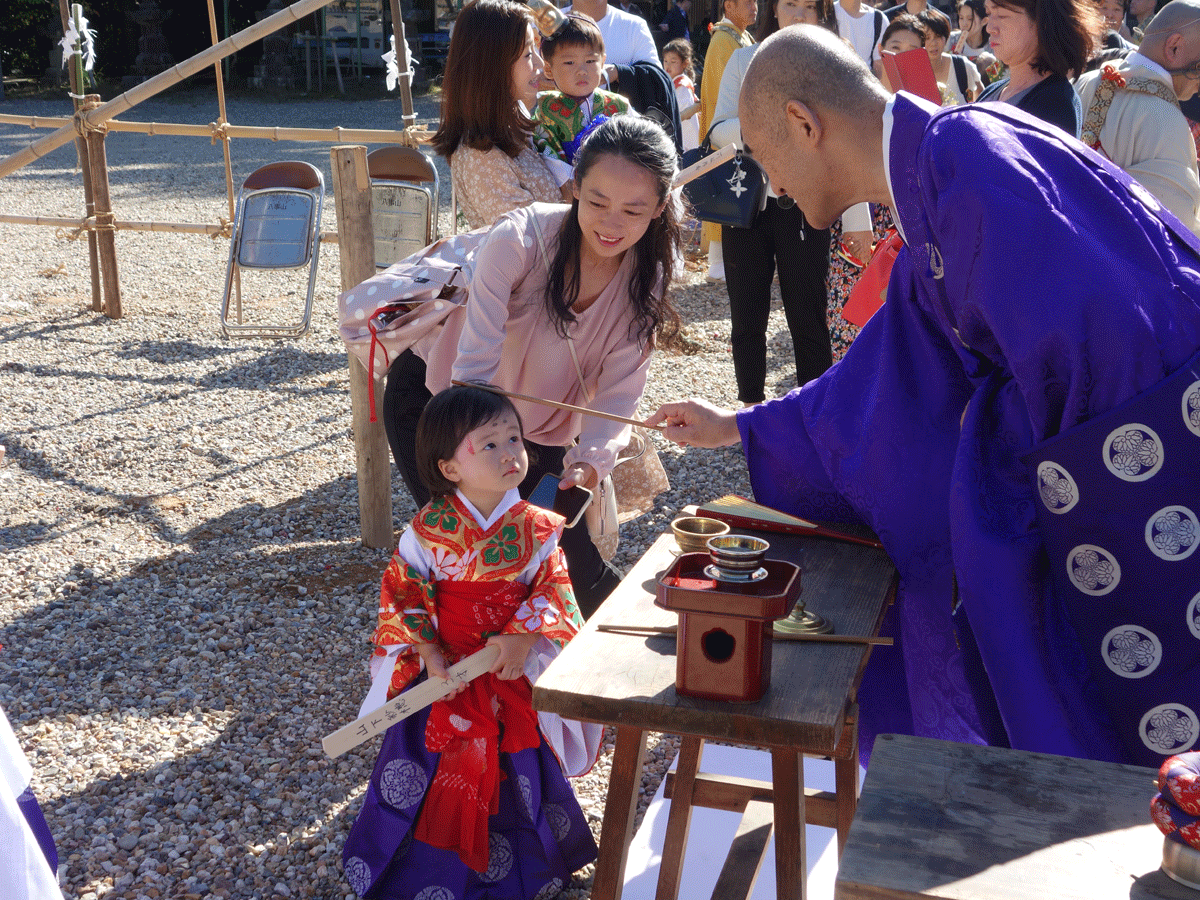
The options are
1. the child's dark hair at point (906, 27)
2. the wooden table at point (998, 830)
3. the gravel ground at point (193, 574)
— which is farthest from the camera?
the child's dark hair at point (906, 27)

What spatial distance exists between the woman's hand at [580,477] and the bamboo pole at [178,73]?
261 centimetres

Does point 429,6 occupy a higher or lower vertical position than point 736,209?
higher

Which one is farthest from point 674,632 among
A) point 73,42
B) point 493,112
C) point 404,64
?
point 73,42

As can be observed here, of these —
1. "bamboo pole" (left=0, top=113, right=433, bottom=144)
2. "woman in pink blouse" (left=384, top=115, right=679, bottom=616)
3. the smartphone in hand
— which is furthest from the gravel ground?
"bamboo pole" (left=0, top=113, right=433, bottom=144)

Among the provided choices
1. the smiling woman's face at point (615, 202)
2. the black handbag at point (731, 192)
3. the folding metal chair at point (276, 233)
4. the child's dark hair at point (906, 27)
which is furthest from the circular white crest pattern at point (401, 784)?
the folding metal chair at point (276, 233)

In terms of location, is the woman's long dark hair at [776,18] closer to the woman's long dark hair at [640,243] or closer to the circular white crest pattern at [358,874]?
the woman's long dark hair at [640,243]

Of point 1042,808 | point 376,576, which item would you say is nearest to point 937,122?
point 1042,808

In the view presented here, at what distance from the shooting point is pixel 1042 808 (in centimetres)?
119

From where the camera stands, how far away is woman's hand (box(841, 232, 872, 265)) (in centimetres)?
382

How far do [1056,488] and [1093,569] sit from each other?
12 cm

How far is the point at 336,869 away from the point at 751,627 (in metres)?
1.30

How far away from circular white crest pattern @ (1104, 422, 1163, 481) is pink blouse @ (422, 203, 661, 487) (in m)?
1.26

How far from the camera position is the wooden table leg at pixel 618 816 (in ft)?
5.67

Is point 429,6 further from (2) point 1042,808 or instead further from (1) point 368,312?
(2) point 1042,808
